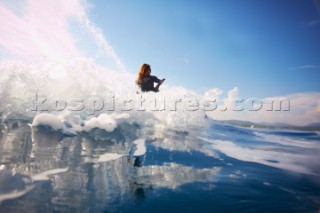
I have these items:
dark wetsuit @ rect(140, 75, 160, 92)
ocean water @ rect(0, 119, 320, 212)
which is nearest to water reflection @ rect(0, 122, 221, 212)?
ocean water @ rect(0, 119, 320, 212)

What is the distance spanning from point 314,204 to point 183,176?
202 cm

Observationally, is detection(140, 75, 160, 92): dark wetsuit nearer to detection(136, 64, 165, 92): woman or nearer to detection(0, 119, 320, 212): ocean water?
detection(136, 64, 165, 92): woman

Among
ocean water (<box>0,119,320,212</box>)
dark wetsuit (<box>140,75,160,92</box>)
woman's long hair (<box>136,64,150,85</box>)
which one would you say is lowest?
ocean water (<box>0,119,320,212</box>)

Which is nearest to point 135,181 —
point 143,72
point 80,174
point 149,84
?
point 80,174

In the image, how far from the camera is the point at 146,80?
29.8ft

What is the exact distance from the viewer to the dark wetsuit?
909cm

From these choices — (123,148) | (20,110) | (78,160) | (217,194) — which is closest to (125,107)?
(20,110)

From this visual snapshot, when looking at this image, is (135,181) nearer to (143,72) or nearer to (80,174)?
(80,174)

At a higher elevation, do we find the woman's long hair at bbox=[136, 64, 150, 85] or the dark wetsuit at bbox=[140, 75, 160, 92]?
the woman's long hair at bbox=[136, 64, 150, 85]

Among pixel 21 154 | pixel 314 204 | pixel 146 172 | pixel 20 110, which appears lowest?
pixel 314 204

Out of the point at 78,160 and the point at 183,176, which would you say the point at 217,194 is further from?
the point at 78,160

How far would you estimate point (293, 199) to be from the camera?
3.32m

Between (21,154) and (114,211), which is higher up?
(21,154)

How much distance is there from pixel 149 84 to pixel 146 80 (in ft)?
0.71
